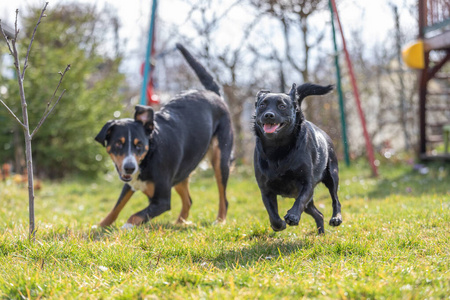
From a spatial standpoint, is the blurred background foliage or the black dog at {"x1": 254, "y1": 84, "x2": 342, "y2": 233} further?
the blurred background foliage

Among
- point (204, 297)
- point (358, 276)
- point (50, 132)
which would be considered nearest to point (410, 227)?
point (358, 276)

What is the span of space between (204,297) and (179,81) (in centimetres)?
1072

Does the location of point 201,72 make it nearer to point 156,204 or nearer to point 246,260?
point 156,204

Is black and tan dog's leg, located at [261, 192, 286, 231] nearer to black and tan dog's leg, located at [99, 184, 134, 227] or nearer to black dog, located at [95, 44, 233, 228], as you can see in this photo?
black dog, located at [95, 44, 233, 228]

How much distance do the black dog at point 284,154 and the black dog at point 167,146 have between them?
120 cm

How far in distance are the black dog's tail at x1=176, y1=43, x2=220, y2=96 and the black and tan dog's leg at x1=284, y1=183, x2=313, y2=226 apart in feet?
9.23

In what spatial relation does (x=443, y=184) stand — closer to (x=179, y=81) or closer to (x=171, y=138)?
(x=171, y=138)

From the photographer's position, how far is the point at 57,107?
35.7ft

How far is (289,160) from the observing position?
357cm

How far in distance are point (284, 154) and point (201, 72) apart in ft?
9.07

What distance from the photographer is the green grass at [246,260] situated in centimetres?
247

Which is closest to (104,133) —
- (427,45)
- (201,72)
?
(201,72)

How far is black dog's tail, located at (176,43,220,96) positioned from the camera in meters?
6.05

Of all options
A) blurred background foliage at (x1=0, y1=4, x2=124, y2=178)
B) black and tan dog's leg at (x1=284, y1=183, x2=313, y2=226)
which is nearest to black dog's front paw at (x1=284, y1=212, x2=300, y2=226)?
black and tan dog's leg at (x1=284, y1=183, x2=313, y2=226)
